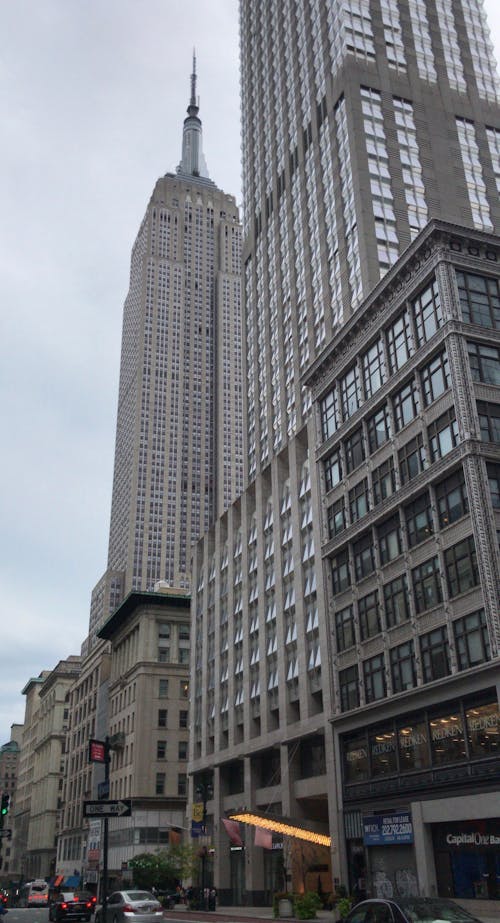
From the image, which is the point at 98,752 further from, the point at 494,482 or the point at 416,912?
the point at 494,482

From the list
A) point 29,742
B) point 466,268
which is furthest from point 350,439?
point 29,742

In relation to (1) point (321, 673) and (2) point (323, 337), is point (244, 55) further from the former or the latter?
(1) point (321, 673)

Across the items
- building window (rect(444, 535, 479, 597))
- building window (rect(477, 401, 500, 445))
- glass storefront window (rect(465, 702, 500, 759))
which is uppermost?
building window (rect(477, 401, 500, 445))

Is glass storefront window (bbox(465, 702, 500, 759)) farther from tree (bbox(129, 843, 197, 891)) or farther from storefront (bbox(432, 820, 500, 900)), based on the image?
tree (bbox(129, 843, 197, 891))

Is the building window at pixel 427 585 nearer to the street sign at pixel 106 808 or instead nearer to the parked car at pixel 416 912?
the street sign at pixel 106 808

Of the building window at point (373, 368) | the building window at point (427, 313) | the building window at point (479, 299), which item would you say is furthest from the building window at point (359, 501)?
the building window at point (479, 299)

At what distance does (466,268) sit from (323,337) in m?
29.3

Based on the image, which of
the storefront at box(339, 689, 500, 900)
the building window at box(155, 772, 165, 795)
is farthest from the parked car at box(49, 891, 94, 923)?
the building window at box(155, 772, 165, 795)

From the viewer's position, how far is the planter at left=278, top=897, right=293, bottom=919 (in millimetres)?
40688

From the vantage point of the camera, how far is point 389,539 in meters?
45.4

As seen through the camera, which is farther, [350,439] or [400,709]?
[350,439]

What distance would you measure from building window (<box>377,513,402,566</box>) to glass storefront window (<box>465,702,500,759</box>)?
10000mm

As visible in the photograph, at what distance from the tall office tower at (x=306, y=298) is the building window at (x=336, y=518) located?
4.48 feet

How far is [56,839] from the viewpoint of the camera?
13738cm
